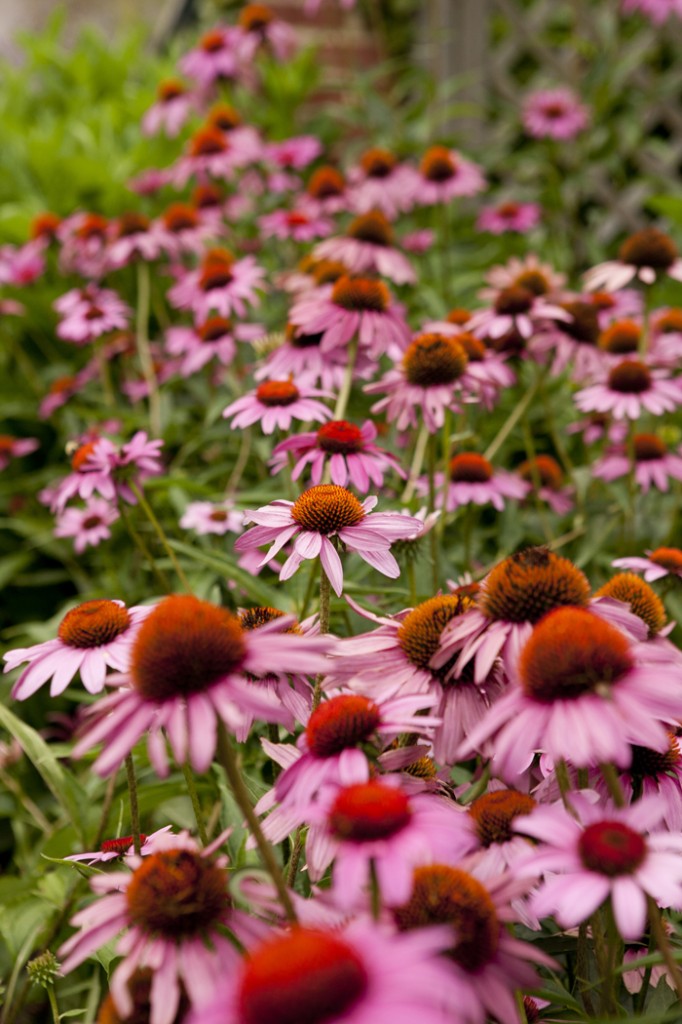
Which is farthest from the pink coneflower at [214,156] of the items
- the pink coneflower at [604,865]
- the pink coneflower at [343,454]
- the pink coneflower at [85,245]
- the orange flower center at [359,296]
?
the pink coneflower at [604,865]

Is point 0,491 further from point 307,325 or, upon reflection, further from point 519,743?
point 519,743

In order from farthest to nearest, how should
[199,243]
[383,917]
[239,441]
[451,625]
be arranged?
1. [199,243]
2. [239,441]
3. [451,625]
4. [383,917]

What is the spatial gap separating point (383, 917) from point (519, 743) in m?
0.12

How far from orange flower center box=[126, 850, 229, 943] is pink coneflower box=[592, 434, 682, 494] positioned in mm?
1159

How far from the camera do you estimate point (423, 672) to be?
0.65 metres

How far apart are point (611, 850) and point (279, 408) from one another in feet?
2.76

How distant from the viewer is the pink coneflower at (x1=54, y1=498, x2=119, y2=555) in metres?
1.54

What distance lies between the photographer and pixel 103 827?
1.06 metres

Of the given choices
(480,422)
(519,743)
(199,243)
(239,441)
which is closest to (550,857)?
(519,743)

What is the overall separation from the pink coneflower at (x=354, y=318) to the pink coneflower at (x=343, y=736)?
2.46ft

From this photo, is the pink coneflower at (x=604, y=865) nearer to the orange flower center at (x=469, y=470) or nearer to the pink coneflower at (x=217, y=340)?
the orange flower center at (x=469, y=470)

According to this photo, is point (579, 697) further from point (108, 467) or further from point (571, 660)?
point (108, 467)

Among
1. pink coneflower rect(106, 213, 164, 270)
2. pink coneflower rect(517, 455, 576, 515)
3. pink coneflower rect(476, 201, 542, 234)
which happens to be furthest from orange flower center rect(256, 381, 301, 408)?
pink coneflower rect(476, 201, 542, 234)

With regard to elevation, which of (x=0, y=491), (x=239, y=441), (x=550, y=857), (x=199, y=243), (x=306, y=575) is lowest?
(x=0, y=491)
